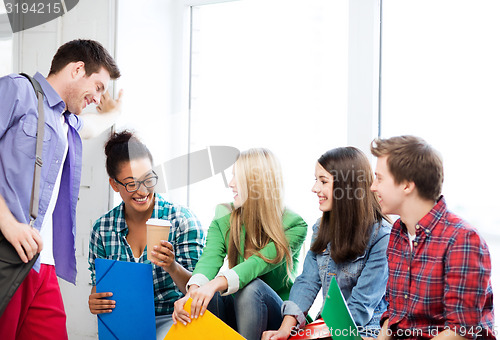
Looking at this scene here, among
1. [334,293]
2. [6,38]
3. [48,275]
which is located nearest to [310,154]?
[334,293]

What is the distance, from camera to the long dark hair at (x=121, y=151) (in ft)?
6.82

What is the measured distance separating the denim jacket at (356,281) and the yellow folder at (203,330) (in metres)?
0.21

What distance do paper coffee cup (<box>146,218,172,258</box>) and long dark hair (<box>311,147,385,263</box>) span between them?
1.77ft

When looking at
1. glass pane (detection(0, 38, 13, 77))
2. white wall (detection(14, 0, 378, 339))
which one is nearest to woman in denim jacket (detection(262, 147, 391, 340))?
white wall (detection(14, 0, 378, 339))

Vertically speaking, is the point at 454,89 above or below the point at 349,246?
above

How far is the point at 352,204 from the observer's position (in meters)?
1.74

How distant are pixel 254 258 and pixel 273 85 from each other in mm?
881

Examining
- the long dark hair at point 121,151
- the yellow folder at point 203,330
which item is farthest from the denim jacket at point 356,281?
the long dark hair at point 121,151

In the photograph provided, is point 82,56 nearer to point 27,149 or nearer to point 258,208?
point 27,149

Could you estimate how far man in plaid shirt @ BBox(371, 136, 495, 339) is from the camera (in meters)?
1.34

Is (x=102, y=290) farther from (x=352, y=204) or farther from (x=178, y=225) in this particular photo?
A: (x=352, y=204)

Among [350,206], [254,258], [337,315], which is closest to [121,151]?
[254,258]

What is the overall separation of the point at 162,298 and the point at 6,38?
4.93 ft

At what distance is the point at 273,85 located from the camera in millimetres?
2406
